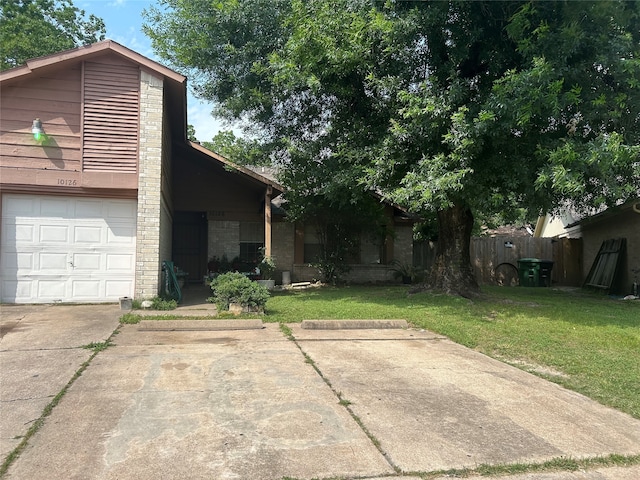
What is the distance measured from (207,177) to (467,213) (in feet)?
29.6

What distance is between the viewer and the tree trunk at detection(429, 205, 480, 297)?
12484 mm

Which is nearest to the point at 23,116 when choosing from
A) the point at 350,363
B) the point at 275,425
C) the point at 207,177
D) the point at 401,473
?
the point at 207,177

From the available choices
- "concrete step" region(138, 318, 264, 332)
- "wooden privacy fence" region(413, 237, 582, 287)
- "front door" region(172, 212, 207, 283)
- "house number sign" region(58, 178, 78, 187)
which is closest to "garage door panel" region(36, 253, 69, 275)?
"house number sign" region(58, 178, 78, 187)

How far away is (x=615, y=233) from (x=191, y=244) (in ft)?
49.7

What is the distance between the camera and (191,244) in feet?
57.1

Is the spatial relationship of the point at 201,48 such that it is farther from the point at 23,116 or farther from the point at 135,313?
the point at 135,313

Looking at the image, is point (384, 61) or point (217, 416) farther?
point (384, 61)

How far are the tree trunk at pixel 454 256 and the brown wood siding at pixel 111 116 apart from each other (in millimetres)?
8045

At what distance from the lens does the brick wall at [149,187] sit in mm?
10181

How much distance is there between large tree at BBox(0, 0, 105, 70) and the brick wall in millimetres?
16154

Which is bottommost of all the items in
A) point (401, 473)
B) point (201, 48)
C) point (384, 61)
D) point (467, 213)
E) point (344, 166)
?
point (401, 473)

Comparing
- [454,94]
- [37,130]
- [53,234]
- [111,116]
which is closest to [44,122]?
[37,130]

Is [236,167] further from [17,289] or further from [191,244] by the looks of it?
[17,289]

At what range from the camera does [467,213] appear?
A: 1273cm
